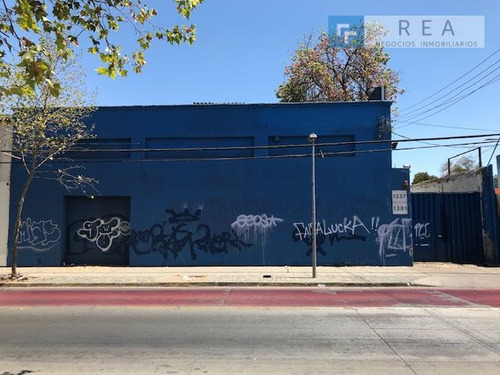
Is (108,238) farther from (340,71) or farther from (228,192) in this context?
(340,71)

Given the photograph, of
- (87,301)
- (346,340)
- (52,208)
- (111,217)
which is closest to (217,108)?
(111,217)

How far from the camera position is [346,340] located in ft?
22.9

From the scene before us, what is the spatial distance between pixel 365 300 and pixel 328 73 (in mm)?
22221

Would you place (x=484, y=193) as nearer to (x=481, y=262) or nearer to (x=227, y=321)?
(x=481, y=262)

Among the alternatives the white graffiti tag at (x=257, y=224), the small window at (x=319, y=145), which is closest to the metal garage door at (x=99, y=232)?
the white graffiti tag at (x=257, y=224)

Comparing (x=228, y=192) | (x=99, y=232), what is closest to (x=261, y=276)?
(x=228, y=192)

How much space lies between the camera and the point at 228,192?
18172mm

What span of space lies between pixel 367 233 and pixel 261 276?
16.3 feet

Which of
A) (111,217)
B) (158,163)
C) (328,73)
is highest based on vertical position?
(328,73)

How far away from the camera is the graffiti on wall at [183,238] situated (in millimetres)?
18047

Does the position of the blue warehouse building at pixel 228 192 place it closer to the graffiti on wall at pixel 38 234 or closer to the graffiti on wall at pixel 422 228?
the graffiti on wall at pixel 38 234

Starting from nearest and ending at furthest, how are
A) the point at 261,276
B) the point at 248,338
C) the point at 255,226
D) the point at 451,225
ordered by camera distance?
the point at 248,338, the point at 261,276, the point at 255,226, the point at 451,225

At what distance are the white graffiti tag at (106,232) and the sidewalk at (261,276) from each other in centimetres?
111

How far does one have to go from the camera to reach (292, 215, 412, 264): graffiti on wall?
17781 mm
